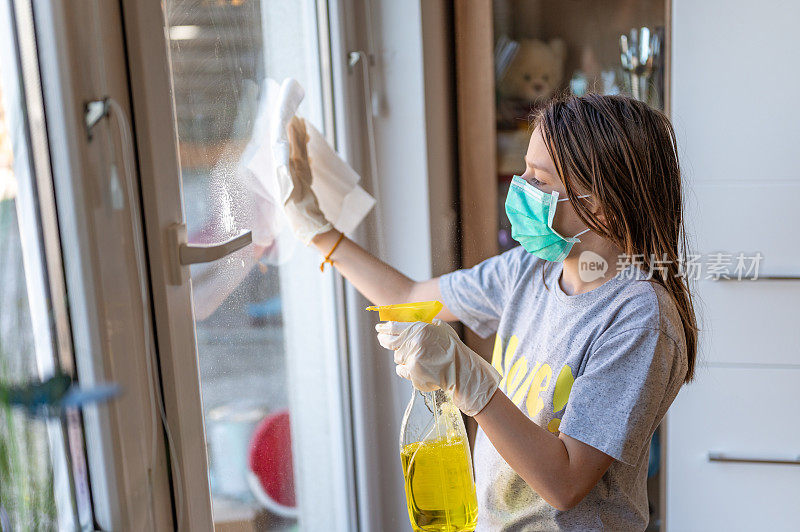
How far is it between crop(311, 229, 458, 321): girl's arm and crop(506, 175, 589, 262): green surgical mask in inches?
9.4

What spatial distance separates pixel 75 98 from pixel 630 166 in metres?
0.71

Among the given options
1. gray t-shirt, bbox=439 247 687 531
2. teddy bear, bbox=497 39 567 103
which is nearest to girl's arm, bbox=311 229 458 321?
gray t-shirt, bbox=439 247 687 531

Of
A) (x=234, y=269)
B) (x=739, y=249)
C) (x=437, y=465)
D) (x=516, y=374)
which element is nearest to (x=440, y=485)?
(x=437, y=465)

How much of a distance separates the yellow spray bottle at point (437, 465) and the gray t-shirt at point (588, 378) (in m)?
0.12

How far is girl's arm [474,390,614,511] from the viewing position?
946mm

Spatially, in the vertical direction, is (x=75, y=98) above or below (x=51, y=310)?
above

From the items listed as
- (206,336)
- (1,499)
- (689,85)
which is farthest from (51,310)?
(689,85)

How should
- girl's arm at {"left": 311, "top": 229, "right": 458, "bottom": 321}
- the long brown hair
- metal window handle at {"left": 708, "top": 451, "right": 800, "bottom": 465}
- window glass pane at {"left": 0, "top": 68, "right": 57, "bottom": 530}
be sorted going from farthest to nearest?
metal window handle at {"left": 708, "top": 451, "right": 800, "bottom": 465}
girl's arm at {"left": 311, "top": 229, "right": 458, "bottom": 321}
the long brown hair
window glass pane at {"left": 0, "top": 68, "right": 57, "bottom": 530}

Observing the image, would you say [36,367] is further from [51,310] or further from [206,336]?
[206,336]

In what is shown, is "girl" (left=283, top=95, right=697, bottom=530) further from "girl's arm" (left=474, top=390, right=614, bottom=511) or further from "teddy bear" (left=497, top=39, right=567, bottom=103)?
"teddy bear" (left=497, top=39, right=567, bottom=103)

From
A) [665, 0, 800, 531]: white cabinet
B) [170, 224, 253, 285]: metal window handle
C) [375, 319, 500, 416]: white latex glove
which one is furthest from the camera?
[665, 0, 800, 531]: white cabinet

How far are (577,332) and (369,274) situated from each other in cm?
37

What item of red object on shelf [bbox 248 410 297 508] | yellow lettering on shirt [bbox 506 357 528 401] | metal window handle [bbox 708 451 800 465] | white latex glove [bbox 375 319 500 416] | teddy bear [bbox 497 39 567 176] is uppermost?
teddy bear [bbox 497 39 567 176]

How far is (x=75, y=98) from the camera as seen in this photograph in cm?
69
